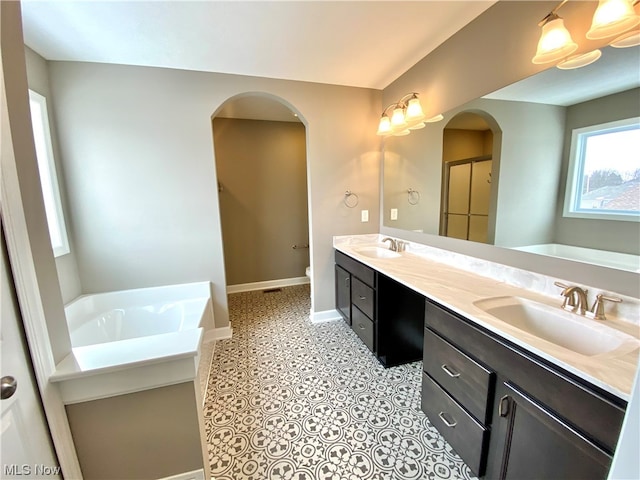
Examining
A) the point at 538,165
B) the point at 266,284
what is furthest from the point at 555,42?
the point at 266,284

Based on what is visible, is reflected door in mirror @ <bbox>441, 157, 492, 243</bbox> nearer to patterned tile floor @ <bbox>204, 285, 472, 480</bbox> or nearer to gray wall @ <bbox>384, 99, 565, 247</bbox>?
gray wall @ <bbox>384, 99, 565, 247</bbox>

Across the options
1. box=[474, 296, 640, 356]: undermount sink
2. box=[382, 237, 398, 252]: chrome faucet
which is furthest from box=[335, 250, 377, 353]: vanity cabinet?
box=[474, 296, 640, 356]: undermount sink

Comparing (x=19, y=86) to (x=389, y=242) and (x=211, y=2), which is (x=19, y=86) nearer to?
(x=211, y=2)

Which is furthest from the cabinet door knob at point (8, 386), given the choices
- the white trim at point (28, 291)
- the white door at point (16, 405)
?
the white trim at point (28, 291)

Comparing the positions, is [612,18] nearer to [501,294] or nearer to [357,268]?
[501,294]

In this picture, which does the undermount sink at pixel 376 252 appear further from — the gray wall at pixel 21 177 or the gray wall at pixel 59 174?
the gray wall at pixel 59 174

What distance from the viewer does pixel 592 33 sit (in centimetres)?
104

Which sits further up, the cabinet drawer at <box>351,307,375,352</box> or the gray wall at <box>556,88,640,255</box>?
the gray wall at <box>556,88,640,255</box>

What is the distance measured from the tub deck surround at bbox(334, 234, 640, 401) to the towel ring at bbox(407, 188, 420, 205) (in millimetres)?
419

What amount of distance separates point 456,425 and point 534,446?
17.1 inches

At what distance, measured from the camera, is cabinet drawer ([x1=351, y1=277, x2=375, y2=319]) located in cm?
209

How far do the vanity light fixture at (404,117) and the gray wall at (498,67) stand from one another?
0.30 feet

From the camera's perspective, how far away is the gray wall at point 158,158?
6.95 ft

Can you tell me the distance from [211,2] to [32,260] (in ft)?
5.30
